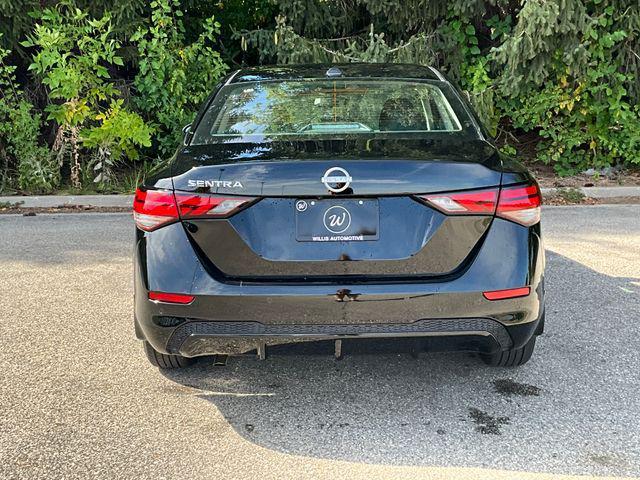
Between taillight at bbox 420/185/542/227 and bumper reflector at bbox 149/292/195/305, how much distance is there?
1.05 meters

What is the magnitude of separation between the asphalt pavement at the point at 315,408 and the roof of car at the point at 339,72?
5.24 ft

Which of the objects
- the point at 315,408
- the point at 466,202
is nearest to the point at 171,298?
the point at 315,408

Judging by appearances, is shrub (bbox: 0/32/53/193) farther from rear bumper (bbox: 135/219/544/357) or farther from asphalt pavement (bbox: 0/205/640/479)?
rear bumper (bbox: 135/219/544/357)

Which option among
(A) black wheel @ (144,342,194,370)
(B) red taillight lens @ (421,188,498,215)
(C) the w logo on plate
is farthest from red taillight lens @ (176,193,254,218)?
(A) black wheel @ (144,342,194,370)

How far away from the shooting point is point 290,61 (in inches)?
377

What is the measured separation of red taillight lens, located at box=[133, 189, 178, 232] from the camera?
9.25 ft

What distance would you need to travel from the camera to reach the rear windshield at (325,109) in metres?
3.36

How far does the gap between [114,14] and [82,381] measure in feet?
22.4

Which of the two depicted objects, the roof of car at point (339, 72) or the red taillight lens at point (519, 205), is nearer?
the red taillight lens at point (519, 205)

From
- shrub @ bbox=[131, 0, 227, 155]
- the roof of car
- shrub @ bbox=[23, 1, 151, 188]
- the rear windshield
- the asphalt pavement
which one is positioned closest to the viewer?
the asphalt pavement

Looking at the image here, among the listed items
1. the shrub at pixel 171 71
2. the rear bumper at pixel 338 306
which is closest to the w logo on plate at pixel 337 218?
the rear bumper at pixel 338 306

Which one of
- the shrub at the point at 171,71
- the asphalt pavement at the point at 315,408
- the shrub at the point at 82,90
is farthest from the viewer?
the shrub at the point at 171,71

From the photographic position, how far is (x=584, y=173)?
9742 millimetres

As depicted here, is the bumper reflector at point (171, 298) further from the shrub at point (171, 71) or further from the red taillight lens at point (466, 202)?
the shrub at point (171, 71)
